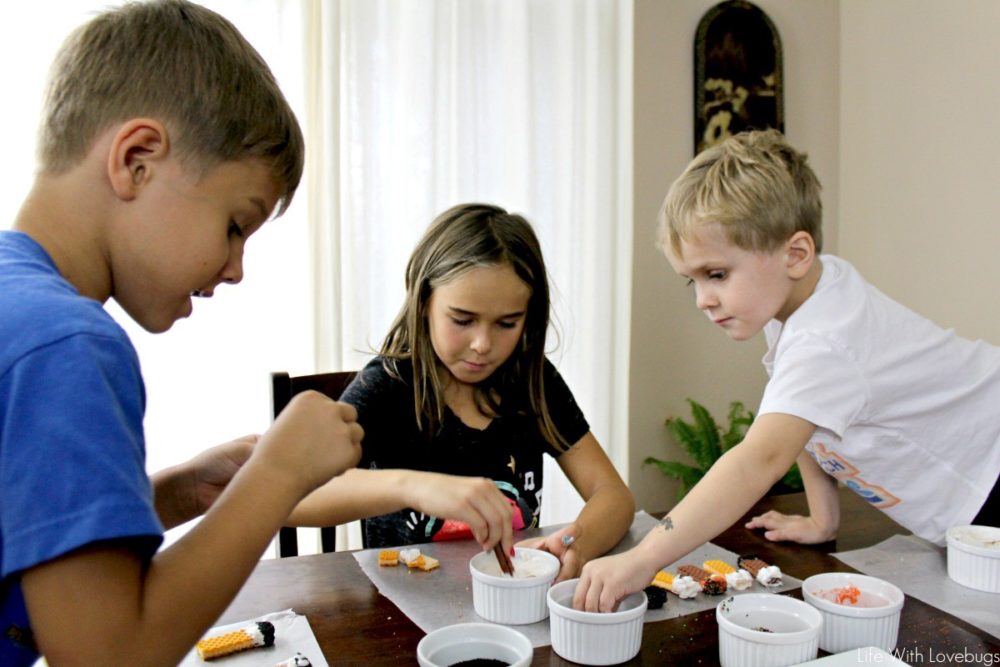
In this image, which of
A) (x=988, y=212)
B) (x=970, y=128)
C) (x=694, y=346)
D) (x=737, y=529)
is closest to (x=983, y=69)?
(x=970, y=128)

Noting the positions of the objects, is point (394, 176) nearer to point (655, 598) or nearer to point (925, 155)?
point (655, 598)

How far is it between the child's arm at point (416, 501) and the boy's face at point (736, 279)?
1.67ft

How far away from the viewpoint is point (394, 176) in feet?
8.86

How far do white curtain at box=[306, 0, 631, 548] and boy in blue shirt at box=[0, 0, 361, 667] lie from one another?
1649 millimetres

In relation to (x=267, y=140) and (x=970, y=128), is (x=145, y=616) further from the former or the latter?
(x=970, y=128)

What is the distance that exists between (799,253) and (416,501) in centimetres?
75

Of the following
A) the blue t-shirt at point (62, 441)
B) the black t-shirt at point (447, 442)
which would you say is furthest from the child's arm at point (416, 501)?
the blue t-shirt at point (62, 441)

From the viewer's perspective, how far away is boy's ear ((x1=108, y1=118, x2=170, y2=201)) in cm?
71

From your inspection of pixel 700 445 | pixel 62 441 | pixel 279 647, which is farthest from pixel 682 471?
pixel 62 441

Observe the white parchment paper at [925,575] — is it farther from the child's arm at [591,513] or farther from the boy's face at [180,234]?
the boy's face at [180,234]

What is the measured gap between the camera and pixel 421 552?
4.19 feet

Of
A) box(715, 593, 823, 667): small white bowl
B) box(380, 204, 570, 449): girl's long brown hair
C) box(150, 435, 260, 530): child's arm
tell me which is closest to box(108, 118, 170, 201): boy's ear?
box(150, 435, 260, 530): child's arm

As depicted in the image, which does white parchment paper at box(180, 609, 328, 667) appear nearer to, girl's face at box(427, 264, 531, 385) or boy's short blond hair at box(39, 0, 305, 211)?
boy's short blond hair at box(39, 0, 305, 211)

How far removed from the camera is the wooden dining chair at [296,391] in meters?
1.58
